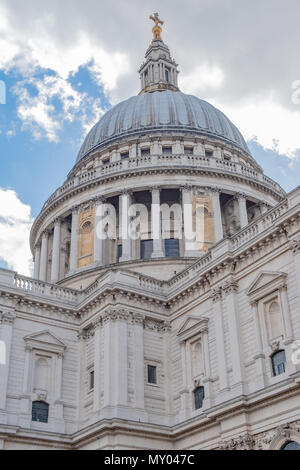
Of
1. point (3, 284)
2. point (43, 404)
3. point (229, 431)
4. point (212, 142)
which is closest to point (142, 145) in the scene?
point (212, 142)

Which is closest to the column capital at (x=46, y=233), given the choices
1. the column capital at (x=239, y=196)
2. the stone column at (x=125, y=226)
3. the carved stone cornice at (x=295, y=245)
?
the stone column at (x=125, y=226)

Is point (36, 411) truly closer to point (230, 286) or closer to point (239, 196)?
point (230, 286)

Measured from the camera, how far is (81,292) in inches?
1469

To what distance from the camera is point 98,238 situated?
152 ft

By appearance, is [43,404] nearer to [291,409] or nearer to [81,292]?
[81,292]

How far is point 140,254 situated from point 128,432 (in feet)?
58.8

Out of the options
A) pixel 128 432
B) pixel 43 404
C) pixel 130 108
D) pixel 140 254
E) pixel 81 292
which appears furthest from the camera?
pixel 130 108

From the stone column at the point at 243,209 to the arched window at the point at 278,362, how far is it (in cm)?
2027

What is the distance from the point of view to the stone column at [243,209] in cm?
4752

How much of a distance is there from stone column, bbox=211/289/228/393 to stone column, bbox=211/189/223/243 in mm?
13837

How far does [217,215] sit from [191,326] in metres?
15.3

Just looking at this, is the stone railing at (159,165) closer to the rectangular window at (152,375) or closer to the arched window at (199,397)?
the rectangular window at (152,375)

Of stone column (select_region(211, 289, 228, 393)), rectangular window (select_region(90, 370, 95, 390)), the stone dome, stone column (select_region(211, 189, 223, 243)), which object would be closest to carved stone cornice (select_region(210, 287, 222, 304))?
stone column (select_region(211, 289, 228, 393))

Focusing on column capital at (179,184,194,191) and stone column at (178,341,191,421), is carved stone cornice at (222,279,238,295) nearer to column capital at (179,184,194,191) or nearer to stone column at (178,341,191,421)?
stone column at (178,341,191,421)
